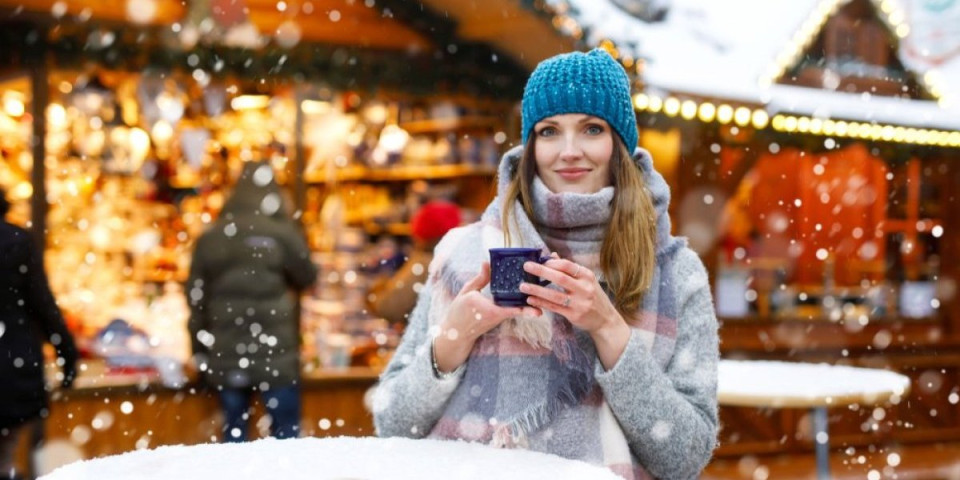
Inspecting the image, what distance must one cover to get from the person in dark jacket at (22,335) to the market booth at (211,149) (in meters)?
1.65

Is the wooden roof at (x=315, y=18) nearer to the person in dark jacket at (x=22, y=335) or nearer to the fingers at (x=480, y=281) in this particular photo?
the person in dark jacket at (x=22, y=335)

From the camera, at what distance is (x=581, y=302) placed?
1.72 metres

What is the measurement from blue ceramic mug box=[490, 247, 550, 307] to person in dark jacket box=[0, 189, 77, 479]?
2700mm

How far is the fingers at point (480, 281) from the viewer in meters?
1.82

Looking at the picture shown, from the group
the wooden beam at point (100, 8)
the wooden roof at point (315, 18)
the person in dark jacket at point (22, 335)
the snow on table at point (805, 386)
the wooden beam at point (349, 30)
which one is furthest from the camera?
the wooden beam at point (349, 30)

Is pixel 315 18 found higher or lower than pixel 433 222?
higher

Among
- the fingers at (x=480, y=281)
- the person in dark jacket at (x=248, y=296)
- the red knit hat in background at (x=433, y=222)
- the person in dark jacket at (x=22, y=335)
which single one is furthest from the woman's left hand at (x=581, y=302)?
the person in dark jacket at (x=248, y=296)

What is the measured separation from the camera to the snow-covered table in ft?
10.9

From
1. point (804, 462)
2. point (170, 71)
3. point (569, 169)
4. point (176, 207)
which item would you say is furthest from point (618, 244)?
point (804, 462)

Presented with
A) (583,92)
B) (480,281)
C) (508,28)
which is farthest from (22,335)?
(508,28)

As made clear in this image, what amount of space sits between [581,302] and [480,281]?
20cm

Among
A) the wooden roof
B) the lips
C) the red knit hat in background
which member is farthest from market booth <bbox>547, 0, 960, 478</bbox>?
the lips

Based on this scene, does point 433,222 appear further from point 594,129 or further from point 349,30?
point 594,129

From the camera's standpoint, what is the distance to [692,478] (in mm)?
1977
